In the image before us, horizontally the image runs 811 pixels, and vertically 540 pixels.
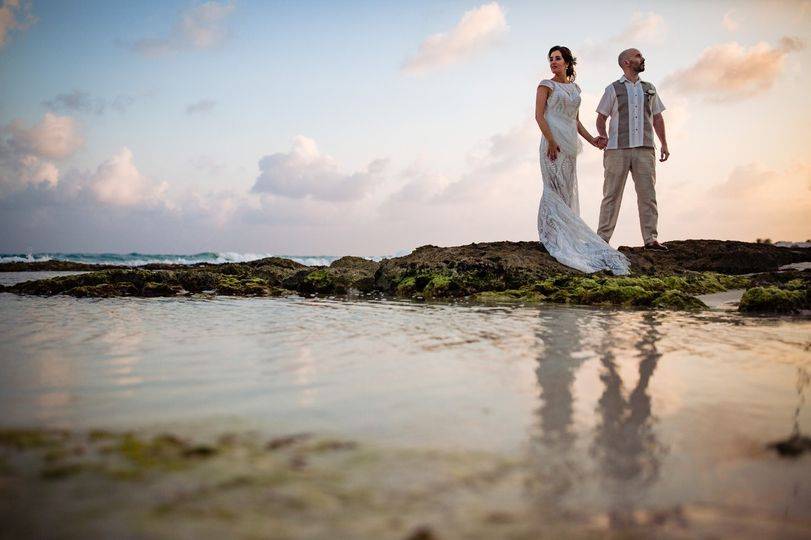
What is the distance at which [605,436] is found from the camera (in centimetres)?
170

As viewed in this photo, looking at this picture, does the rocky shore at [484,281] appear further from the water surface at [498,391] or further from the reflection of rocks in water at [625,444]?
the reflection of rocks in water at [625,444]

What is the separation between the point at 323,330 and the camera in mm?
→ 4004

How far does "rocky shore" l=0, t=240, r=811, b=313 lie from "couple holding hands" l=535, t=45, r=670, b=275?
45 centimetres

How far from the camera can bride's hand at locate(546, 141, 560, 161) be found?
8.42 m

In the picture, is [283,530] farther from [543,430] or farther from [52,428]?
[52,428]

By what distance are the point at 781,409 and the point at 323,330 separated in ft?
9.25

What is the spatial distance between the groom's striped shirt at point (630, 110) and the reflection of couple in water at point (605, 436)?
280 inches

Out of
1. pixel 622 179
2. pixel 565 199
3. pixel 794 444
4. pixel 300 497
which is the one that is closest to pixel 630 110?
pixel 622 179

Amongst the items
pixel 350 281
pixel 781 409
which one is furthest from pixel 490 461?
pixel 350 281

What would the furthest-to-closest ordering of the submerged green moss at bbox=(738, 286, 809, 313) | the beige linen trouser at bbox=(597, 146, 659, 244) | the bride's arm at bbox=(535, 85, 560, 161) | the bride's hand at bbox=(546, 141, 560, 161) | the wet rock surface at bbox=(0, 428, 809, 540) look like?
the beige linen trouser at bbox=(597, 146, 659, 244), the bride's hand at bbox=(546, 141, 560, 161), the bride's arm at bbox=(535, 85, 560, 161), the submerged green moss at bbox=(738, 286, 809, 313), the wet rock surface at bbox=(0, 428, 809, 540)

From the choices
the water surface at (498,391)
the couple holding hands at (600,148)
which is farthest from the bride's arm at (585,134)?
the water surface at (498,391)

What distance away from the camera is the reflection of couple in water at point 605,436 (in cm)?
130

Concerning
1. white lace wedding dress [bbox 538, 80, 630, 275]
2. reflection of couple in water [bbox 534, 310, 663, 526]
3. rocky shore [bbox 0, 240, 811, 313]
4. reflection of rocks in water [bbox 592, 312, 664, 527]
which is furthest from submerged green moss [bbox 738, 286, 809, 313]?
reflection of rocks in water [bbox 592, 312, 664, 527]

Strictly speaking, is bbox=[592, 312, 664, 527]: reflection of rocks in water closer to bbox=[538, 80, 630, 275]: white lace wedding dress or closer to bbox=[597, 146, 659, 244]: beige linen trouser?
bbox=[538, 80, 630, 275]: white lace wedding dress
